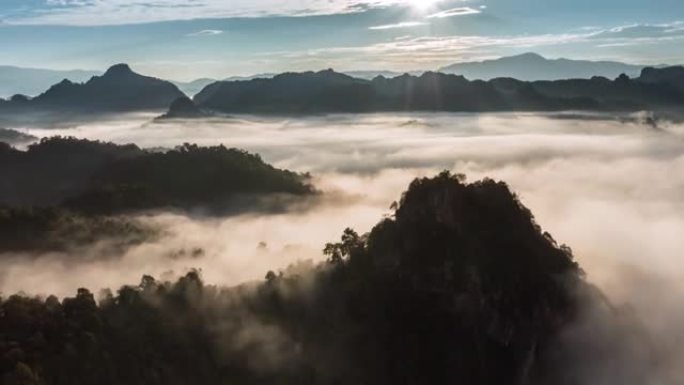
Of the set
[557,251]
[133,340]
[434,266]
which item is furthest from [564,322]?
[133,340]

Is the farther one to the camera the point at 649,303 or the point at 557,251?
the point at 649,303

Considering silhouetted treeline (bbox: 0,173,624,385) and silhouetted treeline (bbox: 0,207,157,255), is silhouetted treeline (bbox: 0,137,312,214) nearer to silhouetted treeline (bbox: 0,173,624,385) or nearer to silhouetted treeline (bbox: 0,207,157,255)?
silhouetted treeline (bbox: 0,207,157,255)

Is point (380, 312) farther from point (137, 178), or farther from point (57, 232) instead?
point (137, 178)

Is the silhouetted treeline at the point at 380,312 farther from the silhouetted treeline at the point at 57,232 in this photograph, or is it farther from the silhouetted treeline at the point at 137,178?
the silhouetted treeline at the point at 137,178

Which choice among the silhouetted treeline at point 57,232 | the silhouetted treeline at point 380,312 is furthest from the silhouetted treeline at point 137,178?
the silhouetted treeline at point 380,312

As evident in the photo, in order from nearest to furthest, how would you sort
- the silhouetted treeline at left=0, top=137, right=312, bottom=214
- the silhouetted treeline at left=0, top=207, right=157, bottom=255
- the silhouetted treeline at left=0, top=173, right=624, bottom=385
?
the silhouetted treeline at left=0, top=173, right=624, bottom=385
the silhouetted treeline at left=0, top=207, right=157, bottom=255
the silhouetted treeline at left=0, top=137, right=312, bottom=214

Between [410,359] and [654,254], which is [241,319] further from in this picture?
[654,254]

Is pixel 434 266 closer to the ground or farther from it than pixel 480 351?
farther from it

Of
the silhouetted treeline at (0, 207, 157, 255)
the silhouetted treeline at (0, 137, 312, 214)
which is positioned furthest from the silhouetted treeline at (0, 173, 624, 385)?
the silhouetted treeline at (0, 137, 312, 214)
